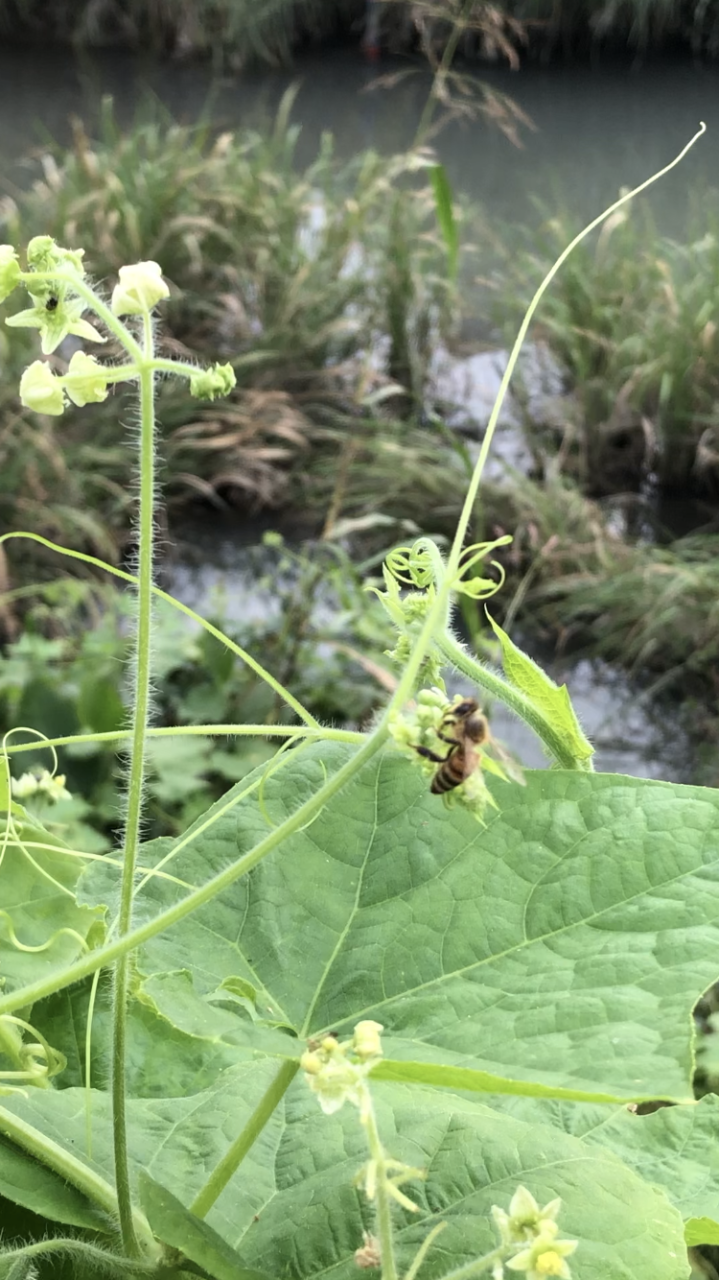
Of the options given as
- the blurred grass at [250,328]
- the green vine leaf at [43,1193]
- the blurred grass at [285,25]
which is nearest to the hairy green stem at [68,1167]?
the green vine leaf at [43,1193]

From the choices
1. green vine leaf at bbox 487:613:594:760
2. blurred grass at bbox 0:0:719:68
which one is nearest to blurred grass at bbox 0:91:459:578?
green vine leaf at bbox 487:613:594:760

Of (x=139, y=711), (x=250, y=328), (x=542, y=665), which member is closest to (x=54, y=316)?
(x=139, y=711)

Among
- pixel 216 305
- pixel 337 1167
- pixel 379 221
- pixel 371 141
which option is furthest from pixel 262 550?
pixel 371 141

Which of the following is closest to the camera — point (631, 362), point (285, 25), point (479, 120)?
point (631, 362)

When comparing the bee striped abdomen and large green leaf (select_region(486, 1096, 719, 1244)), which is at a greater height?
the bee striped abdomen

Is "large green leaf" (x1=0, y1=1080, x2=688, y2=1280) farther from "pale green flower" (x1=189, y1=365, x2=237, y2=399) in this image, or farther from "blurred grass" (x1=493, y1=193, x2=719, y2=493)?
"blurred grass" (x1=493, y1=193, x2=719, y2=493)

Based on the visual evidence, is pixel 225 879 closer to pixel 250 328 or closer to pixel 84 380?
pixel 84 380

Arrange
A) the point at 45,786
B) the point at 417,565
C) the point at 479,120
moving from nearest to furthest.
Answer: the point at 417,565 < the point at 45,786 < the point at 479,120
